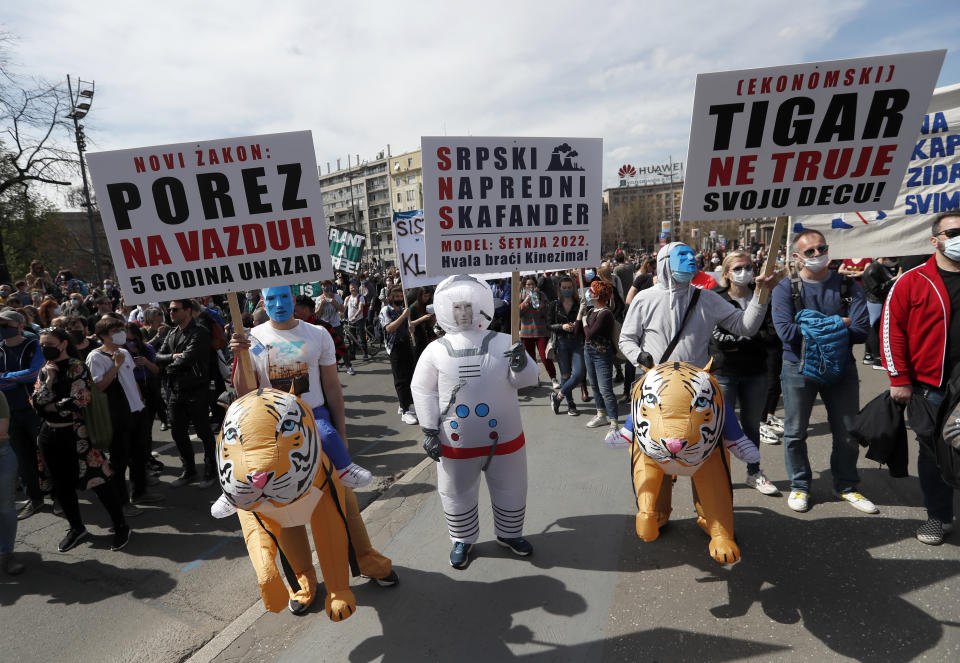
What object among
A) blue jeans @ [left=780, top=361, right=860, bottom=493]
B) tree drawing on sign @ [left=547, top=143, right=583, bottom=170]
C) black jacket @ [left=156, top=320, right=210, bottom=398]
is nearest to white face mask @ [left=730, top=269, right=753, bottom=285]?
blue jeans @ [left=780, top=361, right=860, bottom=493]

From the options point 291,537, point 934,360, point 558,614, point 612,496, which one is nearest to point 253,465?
point 291,537

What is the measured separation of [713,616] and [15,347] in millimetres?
5916

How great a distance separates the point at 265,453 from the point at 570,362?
4.94m

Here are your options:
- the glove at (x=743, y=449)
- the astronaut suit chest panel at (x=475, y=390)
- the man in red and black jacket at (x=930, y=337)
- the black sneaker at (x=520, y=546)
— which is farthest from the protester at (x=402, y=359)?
the man in red and black jacket at (x=930, y=337)

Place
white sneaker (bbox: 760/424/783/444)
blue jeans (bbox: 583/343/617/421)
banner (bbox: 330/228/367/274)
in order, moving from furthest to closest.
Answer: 1. banner (bbox: 330/228/367/274)
2. blue jeans (bbox: 583/343/617/421)
3. white sneaker (bbox: 760/424/783/444)

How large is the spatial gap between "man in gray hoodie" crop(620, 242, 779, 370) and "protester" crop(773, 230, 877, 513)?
0.58m

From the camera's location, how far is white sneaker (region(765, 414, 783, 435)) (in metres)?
5.52

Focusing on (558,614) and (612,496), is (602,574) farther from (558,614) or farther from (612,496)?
(612,496)

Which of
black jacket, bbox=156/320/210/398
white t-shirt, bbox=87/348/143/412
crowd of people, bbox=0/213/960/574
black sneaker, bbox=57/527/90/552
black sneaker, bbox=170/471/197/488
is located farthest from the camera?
black sneaker, bbox=170/471/197/488

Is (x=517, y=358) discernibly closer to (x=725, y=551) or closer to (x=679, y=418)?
(x=679, y=418)

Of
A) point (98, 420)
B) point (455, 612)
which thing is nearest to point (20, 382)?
point (98, 420)

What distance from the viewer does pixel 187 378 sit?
17.1 ft

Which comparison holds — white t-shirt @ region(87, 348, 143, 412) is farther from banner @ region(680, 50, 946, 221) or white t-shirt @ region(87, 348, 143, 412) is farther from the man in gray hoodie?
banner @ region(680, 50, 946, 221)

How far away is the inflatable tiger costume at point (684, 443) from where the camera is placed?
2727mm
